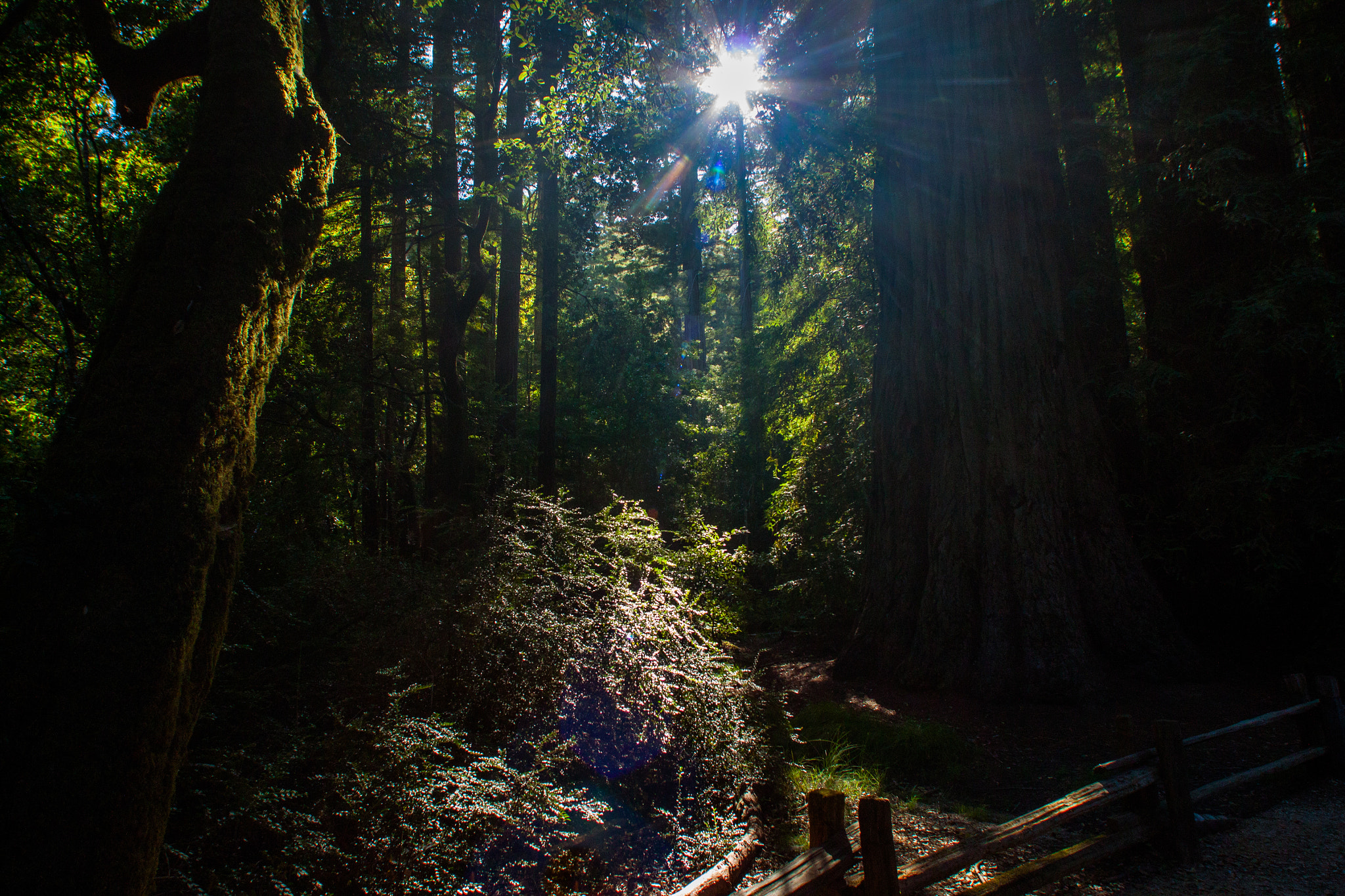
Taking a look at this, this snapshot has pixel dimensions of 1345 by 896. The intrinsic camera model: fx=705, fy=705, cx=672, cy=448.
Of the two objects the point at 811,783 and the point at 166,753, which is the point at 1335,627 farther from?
Result: the point at 166,753

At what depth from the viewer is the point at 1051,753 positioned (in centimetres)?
605

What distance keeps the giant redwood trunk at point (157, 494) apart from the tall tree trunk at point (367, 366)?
914 centimetres

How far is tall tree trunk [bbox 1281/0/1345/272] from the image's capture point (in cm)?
741

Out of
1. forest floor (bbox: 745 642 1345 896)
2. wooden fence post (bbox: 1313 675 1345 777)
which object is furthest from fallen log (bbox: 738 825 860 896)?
wooden fence post (bbox: 1313 675 1345 777)

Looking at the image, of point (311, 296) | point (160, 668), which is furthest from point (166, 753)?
point (311, 296)

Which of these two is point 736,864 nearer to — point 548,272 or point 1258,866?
point 1258,866

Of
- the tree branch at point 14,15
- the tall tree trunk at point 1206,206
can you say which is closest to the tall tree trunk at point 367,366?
the tree branch at point 14,15

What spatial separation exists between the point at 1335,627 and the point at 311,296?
559 inches

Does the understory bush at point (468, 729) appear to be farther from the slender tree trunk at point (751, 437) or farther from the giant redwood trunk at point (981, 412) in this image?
the slender tree trunk at point (751, 437)

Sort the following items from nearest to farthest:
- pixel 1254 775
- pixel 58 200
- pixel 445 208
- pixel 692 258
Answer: pixel 1254 775
pixel 58 200
pixel 445 208
pixel 692 258

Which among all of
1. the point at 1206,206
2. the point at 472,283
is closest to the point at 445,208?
the point at 472,283

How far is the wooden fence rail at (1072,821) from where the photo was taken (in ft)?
10.2

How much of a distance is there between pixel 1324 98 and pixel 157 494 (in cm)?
1131

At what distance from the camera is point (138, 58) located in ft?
12.9
